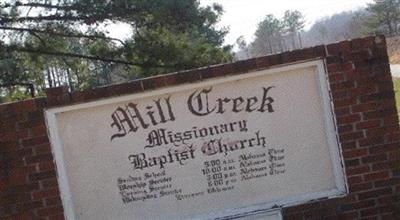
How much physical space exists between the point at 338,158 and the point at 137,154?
61.8 inches

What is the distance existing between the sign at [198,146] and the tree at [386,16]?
235 ft

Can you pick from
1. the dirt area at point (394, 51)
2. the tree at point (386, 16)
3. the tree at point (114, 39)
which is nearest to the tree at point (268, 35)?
the tree at point (386, 16)

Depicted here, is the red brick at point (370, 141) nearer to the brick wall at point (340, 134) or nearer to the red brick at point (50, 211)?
the brick wall at point (340, 134)

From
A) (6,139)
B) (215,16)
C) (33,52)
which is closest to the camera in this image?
(6,139)

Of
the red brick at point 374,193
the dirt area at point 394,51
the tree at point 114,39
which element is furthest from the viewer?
the dirt area at point 394,51

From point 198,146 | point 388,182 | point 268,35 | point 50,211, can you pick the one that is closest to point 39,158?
point 50,211

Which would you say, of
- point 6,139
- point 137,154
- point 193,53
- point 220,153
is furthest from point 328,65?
point 193,53

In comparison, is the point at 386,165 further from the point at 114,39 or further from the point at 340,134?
Answer: the point at 114,39

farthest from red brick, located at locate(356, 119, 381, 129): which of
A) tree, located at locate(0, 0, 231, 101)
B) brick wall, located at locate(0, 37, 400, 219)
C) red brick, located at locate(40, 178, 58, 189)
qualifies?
tree, located at locate(0, 0, 231, 101)

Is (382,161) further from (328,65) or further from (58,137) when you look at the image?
(58,137)

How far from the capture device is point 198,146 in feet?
15.6

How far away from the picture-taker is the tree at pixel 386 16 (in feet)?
241

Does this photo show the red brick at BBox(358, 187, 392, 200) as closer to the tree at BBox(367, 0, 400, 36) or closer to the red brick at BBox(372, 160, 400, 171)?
the red brick at BBox(372, 160, 400, 171)

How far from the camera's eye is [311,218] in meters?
4.77
